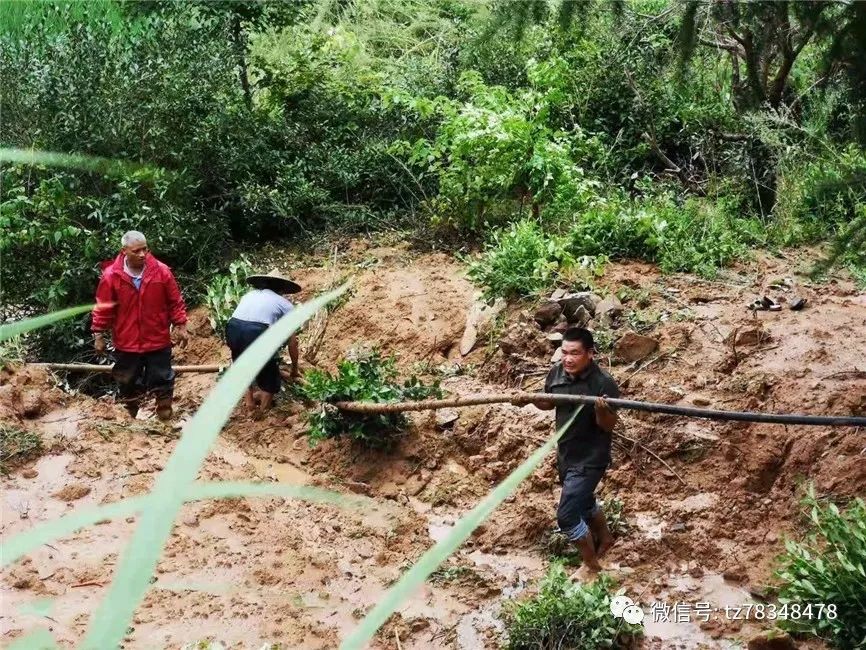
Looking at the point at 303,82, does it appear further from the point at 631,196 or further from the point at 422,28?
the point at 631,196

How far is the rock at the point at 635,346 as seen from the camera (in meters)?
6.78

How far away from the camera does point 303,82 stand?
1106 centimetres

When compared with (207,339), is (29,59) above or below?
above

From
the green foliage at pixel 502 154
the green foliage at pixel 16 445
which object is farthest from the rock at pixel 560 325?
the green foliage at pixel 16 445

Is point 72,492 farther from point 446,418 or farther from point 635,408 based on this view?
point 635,408

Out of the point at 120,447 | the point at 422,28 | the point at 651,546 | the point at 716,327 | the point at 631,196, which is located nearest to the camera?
the point at 651,546

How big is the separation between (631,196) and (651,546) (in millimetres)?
5530

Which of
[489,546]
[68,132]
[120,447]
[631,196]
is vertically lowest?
[489,546]

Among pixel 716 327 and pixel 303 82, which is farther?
pixel 303 82

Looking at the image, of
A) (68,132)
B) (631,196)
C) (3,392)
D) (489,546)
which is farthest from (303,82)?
(489,546)

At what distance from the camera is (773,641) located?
4.41 meters

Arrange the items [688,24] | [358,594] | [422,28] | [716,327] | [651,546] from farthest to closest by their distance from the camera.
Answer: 1. [422,28]
2. [716,327]
3. [651,546]
4. [358,594]
5. [688,24]

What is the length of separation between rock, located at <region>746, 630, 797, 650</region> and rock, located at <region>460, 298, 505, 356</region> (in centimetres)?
377

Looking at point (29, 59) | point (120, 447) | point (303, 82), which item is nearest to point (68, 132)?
point (29, 59)
